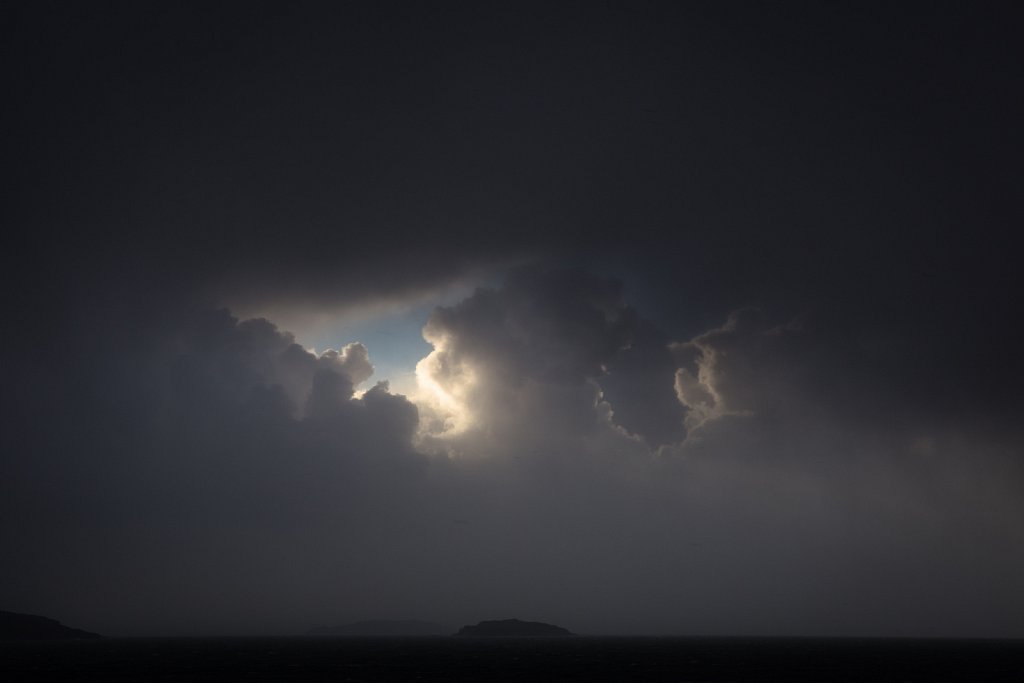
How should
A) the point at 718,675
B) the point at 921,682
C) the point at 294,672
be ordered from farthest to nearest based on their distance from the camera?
1. the point at 294,672
2. the point at 718,675
3. the point at 921,682

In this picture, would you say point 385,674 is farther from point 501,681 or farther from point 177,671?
point 177,671

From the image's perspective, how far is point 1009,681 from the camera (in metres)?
108

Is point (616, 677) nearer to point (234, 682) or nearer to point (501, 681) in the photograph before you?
point (501, 681)

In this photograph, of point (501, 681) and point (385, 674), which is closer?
point (501, 681)

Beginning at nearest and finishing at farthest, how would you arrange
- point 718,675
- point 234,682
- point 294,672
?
point 234,682, point 718,675, point 294,672

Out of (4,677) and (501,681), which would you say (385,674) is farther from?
(4,677)

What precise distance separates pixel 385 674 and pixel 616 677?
123ft

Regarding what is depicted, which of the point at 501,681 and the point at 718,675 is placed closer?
the point at 501,681

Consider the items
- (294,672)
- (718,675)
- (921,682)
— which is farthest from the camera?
(294,672)

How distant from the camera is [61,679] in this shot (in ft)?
342

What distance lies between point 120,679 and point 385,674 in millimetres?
38765

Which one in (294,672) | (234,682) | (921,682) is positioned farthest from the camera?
(294,672)

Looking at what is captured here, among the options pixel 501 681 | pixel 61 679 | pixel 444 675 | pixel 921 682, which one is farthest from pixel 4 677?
pixel 921 682

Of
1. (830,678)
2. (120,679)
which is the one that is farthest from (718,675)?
(120,679)
